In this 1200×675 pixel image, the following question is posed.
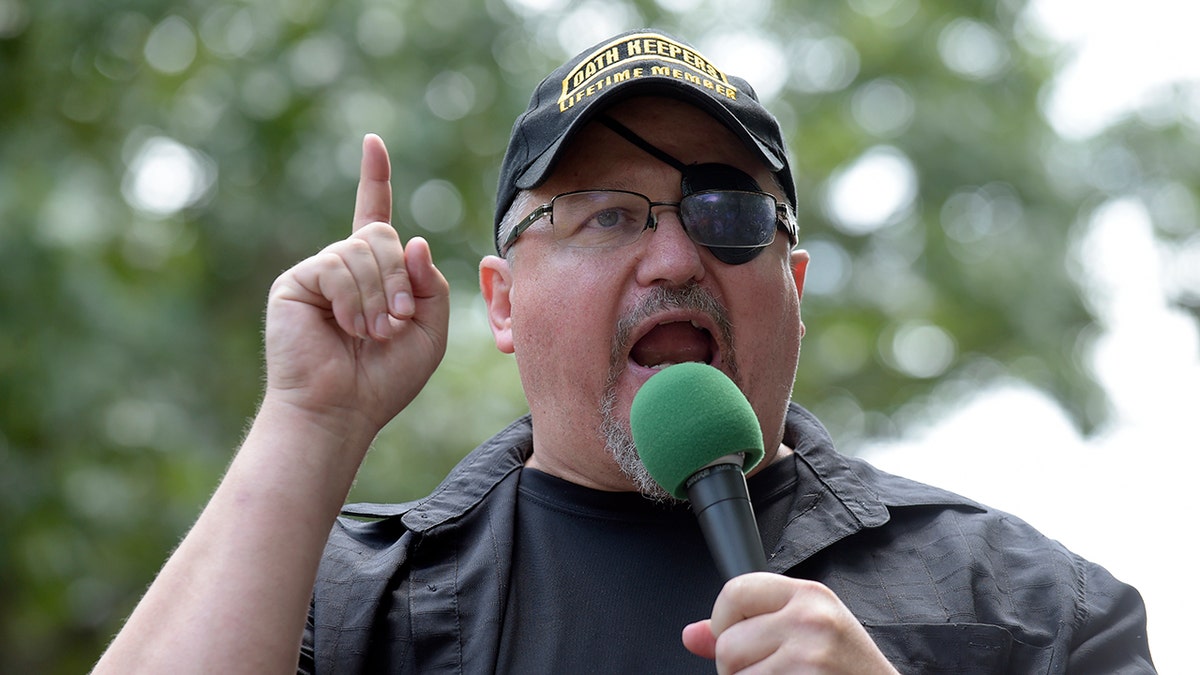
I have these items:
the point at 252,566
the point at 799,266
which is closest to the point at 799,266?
the point at 799,266

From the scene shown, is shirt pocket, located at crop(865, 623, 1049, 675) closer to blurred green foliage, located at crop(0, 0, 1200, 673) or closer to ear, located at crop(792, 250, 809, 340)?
ear, located at crop(792, 250, 809, 340)

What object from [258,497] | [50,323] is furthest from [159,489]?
[258,497]

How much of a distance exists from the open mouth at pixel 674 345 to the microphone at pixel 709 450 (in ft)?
1.68

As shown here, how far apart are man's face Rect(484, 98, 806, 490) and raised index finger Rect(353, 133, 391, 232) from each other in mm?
418

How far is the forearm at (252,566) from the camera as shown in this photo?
2.29 meters

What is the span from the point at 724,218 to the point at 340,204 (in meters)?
4.52

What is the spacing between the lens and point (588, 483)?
3047 millimetres

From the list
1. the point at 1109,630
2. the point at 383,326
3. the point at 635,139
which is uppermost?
the point at 635,139

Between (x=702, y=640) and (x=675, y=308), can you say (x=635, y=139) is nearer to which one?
(x=675, y=308)

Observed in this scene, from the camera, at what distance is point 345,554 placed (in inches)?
115

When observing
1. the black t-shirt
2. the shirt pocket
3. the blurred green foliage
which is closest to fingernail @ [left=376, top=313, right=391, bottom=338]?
the black t-shirt

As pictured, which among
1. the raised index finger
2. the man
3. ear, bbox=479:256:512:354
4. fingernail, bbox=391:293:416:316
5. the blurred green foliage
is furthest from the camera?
the blurred green foliage

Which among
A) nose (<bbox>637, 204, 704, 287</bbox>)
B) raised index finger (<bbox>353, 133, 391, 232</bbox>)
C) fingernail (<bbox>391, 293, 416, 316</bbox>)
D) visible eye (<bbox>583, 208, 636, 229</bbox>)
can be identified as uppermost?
raised index finger (<bbox>353, 133, 391, 232</bbox>)

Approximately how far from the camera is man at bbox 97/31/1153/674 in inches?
97.9
